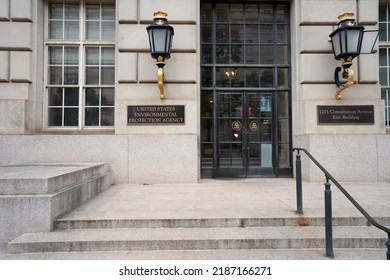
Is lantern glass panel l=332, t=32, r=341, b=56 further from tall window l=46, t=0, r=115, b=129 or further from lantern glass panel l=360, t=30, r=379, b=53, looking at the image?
tall window l=46, t=0, r=115, b=129

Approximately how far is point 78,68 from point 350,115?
327 inches

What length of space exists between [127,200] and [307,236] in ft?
11.7

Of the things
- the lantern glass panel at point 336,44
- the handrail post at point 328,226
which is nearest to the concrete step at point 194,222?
the handrail post at point 328,226

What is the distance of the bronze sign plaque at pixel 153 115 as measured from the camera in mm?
7656

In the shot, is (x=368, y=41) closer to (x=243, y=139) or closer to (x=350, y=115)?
(x=350, y=115)

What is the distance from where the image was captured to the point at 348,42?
6.96m

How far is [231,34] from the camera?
28.6ft

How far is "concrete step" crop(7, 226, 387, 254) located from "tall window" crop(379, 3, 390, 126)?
6.07m

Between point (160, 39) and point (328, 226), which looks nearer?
point (328, 226)

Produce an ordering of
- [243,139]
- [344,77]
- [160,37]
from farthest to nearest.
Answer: [243,139], [344,77], [160,37]

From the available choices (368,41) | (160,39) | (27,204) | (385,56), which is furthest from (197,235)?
(385,56)

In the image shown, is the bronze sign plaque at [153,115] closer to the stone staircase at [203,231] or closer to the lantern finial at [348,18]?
the stone staircase at [203,231]

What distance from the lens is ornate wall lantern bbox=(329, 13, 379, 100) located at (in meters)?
6.90
